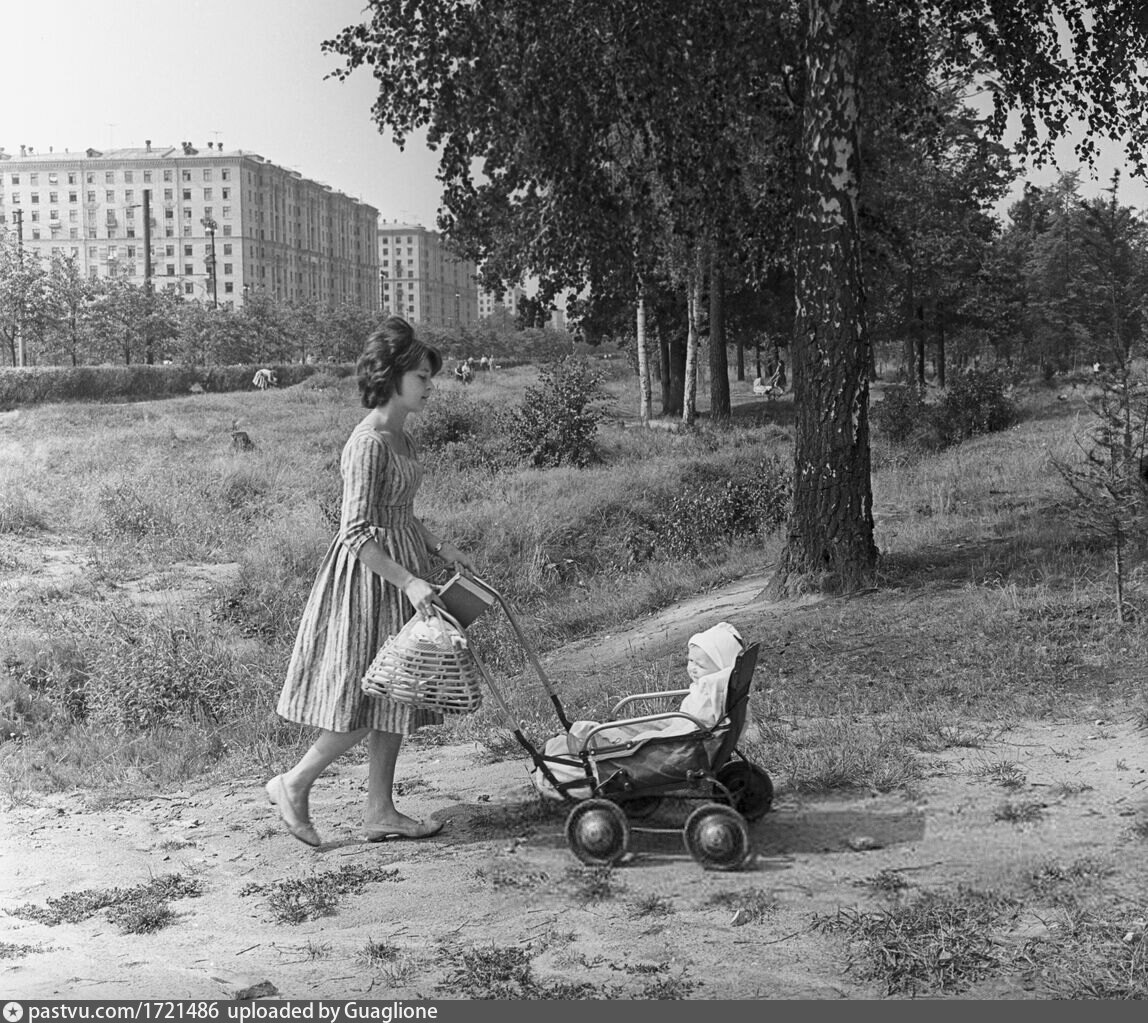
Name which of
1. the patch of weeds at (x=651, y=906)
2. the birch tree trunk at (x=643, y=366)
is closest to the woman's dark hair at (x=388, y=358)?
the patch of weeds at (x=651, y=906)

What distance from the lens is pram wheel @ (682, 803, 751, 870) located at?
15.2ft

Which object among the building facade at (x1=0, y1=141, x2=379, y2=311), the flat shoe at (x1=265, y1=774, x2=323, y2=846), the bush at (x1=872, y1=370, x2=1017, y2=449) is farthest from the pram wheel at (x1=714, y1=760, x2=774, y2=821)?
the bush at (x1=872, y1=370, x2=1017, y2=449)

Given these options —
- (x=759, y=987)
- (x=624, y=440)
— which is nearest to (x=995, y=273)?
(x=624, y=440)

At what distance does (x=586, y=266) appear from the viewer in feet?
39.8

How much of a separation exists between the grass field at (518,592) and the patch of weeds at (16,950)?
2.66 meters

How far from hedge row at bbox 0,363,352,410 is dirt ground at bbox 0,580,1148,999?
1222cm

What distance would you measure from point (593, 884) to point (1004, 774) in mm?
2085

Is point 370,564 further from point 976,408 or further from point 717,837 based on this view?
point 976,408

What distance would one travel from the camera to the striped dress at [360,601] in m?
5.06

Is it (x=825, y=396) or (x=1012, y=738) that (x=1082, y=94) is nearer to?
(x=825, y=396)

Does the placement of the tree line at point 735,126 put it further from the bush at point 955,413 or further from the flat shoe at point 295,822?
the bush at point 955,413

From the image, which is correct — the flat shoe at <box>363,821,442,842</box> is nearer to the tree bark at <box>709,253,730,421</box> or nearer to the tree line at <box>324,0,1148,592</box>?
the tree line at <box>324,0,1148,592</box>

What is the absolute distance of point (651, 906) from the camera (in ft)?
14.5

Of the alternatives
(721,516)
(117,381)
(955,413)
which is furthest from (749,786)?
(117,381)
